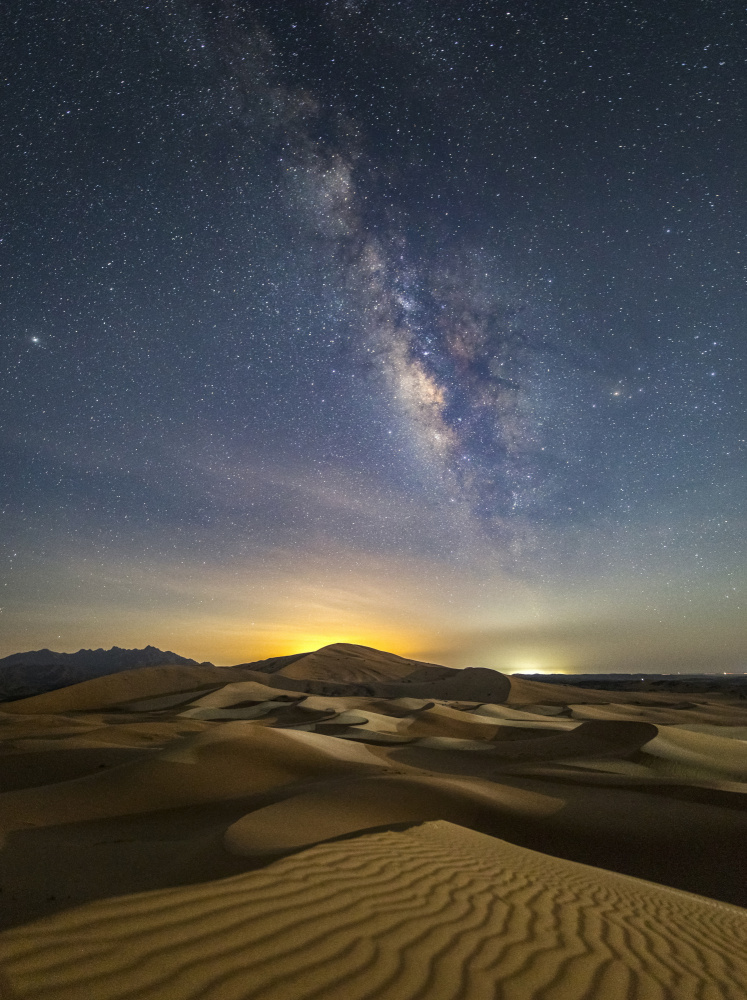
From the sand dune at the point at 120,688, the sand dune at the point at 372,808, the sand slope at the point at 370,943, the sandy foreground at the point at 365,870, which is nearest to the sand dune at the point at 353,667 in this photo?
the sand dune at the point at 120,688

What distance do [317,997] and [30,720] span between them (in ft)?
84.3

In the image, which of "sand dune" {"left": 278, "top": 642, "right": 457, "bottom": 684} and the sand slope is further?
"sand dune" {"left": 278, "top": 642, "right": 457, "bottom": 684}

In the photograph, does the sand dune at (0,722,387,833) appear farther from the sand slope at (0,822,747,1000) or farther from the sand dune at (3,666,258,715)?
the sand dune at (3,666,258,715)

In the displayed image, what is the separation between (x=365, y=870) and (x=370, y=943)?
1.45m

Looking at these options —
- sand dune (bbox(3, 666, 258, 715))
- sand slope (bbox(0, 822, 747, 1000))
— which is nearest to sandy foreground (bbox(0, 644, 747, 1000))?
sand slope (bbox(0, 822, 747, 1000))

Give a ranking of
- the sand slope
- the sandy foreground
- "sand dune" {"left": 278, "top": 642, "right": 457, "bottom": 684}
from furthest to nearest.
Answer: "sand dune" {"left": 278, "top": 642, "right": 457, "bottom": 684} < the sandy foreground < the sand slope

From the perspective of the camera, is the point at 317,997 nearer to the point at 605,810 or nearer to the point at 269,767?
the point at 605,810

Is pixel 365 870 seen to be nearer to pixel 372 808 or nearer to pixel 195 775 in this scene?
pixel 372 808

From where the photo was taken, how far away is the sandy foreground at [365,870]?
8.95 ft

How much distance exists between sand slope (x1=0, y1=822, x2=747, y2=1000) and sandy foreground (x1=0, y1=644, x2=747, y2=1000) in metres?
0.02

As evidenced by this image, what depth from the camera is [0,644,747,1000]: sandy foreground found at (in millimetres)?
2727

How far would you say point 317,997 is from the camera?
2477 millimetres

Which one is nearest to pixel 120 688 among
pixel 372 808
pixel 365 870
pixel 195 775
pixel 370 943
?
pixel 195 775

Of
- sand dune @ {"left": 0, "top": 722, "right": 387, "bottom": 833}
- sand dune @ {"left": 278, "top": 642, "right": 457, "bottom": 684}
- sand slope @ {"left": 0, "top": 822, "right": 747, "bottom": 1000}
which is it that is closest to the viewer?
sand slope @ {"left": 0, "top": 822, "right": 747, "bottom": 1000}
